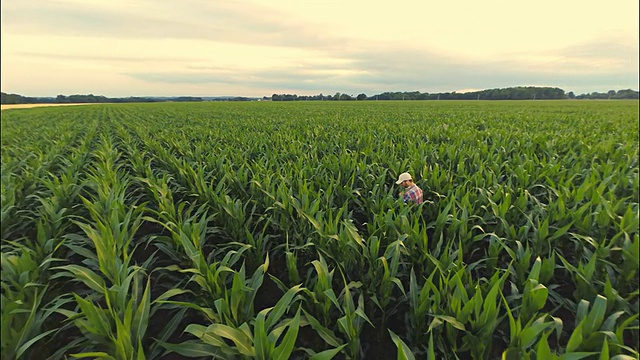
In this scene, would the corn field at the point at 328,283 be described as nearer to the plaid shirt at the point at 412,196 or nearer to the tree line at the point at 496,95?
the plaid shirt at the point at 412,196

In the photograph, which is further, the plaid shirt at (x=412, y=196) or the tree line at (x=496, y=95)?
the tree line at (x=496, y=95)

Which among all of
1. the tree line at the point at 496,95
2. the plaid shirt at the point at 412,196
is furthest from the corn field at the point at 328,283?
the tree line at the point at 496,95

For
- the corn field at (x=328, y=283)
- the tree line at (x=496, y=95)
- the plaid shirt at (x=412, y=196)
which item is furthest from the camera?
the tree line at (x=496, y=95)

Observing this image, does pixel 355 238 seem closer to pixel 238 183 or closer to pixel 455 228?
pixel 455 228

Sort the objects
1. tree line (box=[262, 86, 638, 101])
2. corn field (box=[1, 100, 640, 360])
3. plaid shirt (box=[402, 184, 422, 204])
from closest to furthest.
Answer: corn field (box=[1, 100, 640, 360]) < plaid shirt (box=[402, 184, 422, 204]) < tree line (box=[262, 86, 638, 101])

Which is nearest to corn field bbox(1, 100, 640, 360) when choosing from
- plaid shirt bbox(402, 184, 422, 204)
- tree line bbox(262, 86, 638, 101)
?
plaid shirt bbox(402, 184, 422, 204)

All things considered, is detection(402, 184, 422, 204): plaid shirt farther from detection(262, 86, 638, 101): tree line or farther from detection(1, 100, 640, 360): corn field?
detection(262, 86, 638, 101): tree line

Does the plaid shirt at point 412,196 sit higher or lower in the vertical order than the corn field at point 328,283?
higher

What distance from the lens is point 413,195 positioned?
3.51m

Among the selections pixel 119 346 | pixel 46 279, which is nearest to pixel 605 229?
pixel 119 346

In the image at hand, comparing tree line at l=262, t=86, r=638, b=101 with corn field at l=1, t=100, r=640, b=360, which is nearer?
corn field at l=1, t=100, r=640, b=360

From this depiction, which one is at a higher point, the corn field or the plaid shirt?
the plaid shirt

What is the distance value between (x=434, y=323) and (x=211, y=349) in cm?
115

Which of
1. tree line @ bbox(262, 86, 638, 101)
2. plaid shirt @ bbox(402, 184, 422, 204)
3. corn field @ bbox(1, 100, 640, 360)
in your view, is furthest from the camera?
tree line @ bbox(262, 86, 638, 101)
